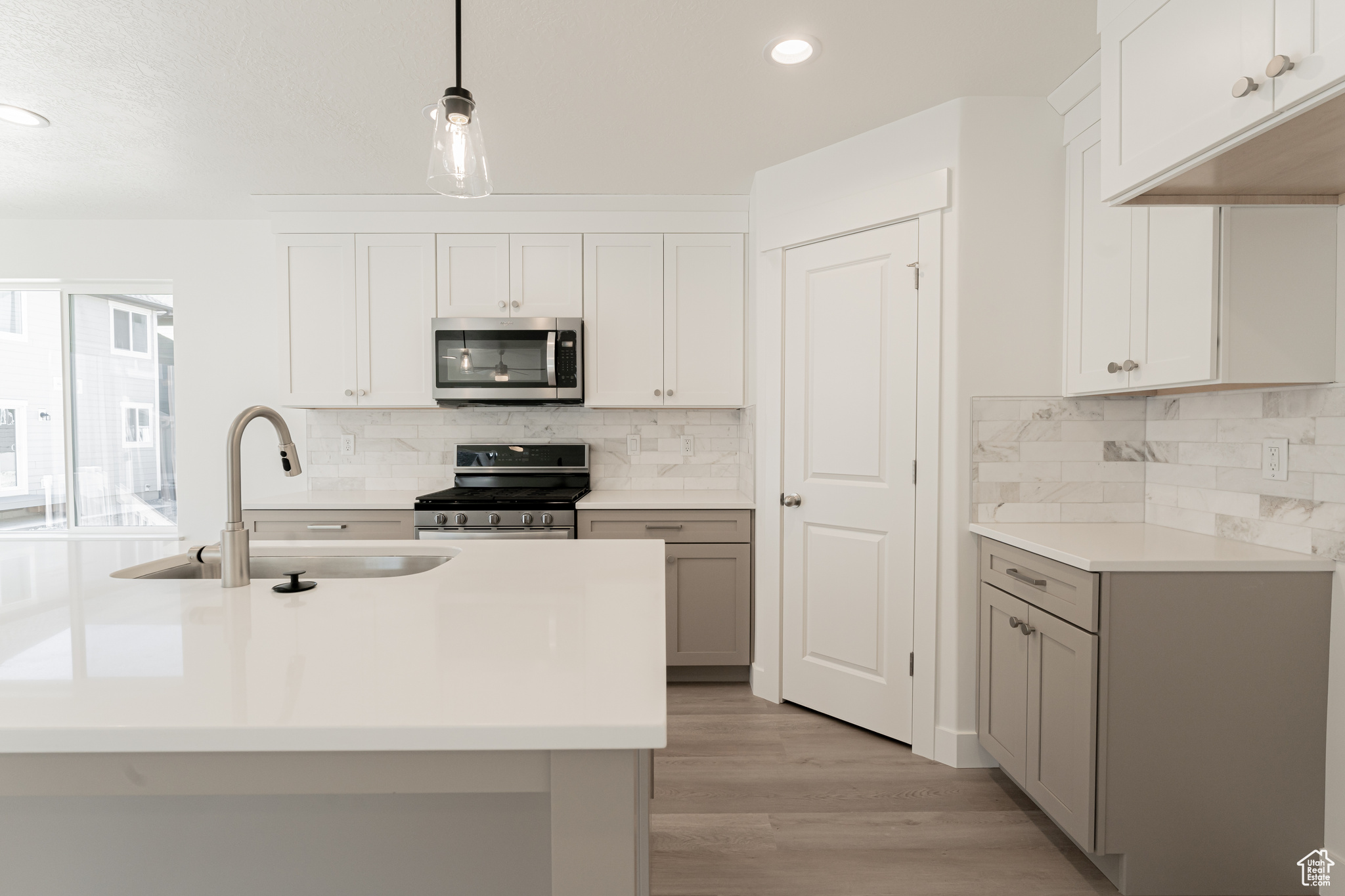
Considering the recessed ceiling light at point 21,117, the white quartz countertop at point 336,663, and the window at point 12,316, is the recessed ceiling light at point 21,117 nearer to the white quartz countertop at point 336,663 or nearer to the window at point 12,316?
the window at point 12,316

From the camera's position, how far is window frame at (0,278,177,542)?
351 centimetres

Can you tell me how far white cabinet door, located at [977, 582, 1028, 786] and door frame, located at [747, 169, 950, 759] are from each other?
7.2 inches

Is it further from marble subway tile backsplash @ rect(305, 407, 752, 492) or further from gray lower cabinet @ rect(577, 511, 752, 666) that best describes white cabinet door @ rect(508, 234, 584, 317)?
gray lower cabinet @ rect(577, 511, 752, 666)

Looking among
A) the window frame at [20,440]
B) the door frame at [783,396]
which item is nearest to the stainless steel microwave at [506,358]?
the door frame at [783,396]

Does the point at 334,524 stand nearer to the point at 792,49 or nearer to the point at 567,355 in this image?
the point at 567,355

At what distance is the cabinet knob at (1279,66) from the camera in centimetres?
109

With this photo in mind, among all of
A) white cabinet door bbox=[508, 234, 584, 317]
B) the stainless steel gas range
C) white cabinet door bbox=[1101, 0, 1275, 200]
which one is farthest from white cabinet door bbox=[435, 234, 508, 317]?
white cabinet door bbox=[1101, 0, 1275, 200]

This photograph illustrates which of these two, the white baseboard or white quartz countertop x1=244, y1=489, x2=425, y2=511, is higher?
white quartz countertop x1=244, y1=489, x2=425, y2=511

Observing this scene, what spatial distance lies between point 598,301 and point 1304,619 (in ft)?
9.31

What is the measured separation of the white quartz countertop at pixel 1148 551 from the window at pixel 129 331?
14.6 ft

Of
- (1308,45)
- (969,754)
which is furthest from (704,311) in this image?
(1308,45)

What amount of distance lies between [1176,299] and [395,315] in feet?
10.5

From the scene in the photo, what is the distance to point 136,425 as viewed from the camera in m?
3.60

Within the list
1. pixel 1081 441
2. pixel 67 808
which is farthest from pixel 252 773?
pixel 1081 441
